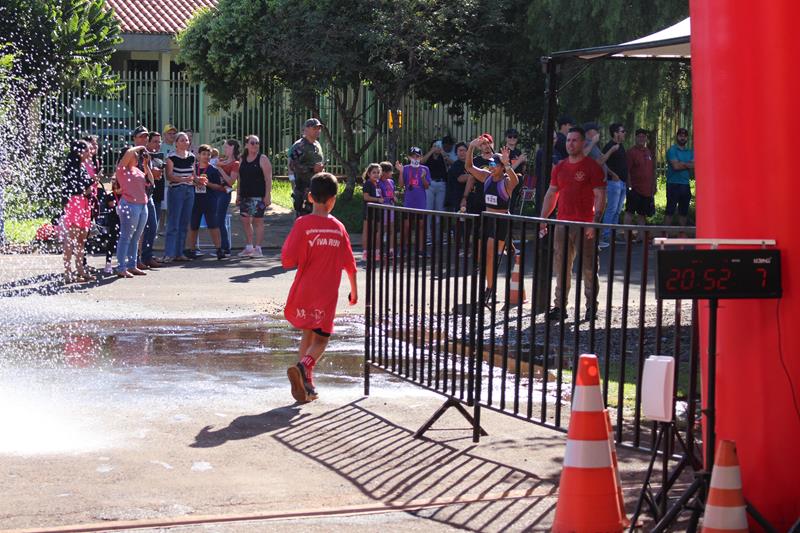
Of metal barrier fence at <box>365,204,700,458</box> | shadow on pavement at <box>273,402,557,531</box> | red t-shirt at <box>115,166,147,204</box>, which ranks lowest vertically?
shadow on pavement at <box>273,402,557,531</box>

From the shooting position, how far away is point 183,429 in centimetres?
771

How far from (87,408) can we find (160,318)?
4.27 metres

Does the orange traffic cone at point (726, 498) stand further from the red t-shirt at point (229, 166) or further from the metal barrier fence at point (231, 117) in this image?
the metal barrier fence at point (231, 117)

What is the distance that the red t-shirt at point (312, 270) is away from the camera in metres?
8.60

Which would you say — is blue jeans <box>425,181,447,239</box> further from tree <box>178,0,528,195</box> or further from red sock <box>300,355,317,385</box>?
red sock <box>300,355,317,385</box>

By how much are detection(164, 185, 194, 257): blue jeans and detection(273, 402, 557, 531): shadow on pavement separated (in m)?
9.64

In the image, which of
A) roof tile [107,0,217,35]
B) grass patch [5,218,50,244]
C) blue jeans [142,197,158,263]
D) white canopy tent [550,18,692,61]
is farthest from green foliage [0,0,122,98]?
white canopy tent [550,18,692,61]

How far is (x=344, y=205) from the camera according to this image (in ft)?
85.9

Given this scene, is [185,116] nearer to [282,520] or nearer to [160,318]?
[160,318]

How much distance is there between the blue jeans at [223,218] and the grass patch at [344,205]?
4.98 m

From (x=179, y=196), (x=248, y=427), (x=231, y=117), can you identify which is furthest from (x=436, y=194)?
(x=248, y=427)

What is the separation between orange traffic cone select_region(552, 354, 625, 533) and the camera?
5.43 meters

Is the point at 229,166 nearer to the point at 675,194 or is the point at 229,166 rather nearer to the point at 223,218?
the point at 223,218

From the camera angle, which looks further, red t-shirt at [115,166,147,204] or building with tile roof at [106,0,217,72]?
building with tile roof at [106,0,217,72]
